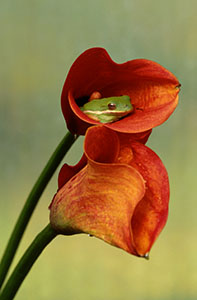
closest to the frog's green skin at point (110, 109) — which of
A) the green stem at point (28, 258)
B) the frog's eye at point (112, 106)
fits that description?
the frog's eye at point (112, 106)

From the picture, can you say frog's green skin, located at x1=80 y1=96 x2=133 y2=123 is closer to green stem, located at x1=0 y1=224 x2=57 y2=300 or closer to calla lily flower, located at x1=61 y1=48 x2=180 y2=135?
calla lily flower, located at x1=61 y1=48 x2=180 y2=135

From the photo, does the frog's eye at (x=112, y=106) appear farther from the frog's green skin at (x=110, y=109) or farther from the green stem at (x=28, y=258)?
the green stem at (x=28, y=258)

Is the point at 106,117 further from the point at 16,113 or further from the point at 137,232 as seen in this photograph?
the point at 16,113

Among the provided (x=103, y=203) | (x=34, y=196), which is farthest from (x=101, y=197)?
(x=34, y=196)

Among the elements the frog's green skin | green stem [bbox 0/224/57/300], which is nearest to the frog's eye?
the frog's green skin

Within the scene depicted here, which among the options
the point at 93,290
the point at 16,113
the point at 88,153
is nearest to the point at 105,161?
the point at 88,153

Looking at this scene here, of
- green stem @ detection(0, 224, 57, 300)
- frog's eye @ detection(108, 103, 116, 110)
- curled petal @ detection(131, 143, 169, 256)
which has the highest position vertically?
frog's eye @ detection(108, 103, 116, 110)
